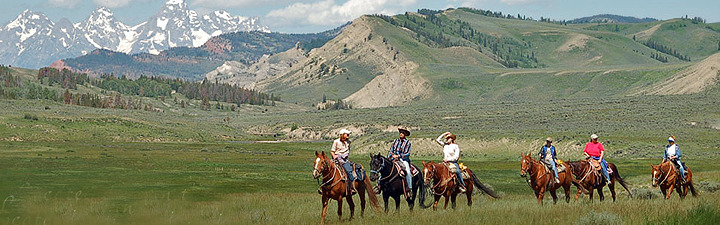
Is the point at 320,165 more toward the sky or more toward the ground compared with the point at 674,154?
more toward the ground

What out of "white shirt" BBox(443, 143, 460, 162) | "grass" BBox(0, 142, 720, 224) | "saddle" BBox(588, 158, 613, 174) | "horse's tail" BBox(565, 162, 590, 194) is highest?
"white shirt" BBox(443, 143, 460, 162)

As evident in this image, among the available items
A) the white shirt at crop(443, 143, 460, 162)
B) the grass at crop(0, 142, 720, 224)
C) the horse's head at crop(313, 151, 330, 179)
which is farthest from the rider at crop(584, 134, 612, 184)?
the horse's head at crop(313, 151, 330, 179)

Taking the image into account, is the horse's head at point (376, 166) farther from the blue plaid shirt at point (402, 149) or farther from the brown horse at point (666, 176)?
the brown horse at point (666, 176)

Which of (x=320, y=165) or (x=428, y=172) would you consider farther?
(x=428, y=172)

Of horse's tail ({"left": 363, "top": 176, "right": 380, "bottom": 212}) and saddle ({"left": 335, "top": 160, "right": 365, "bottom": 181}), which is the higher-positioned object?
saddle ({"left": 335, "top": 160, "right": 365, "bottom": 181})

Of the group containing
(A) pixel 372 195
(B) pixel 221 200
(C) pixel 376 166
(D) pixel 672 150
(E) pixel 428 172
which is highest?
(D) pixel 672 150

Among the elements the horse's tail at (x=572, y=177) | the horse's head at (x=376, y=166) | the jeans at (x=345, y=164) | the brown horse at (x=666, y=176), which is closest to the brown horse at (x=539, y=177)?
the horse's tail at (x=572, y=177)

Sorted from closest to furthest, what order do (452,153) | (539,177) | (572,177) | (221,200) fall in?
(452,153) < (539,177) < (572,177) < (221,200)

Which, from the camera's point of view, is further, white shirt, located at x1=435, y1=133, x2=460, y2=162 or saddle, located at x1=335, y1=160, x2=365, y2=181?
white shirt, located at x1=435, y1=133, x2=460, y2=162

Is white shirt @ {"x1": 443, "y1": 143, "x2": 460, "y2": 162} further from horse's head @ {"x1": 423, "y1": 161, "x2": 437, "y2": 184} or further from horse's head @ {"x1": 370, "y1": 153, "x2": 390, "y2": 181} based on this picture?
horse's head @ {"x1": 370, "y1": 153, "x2": 390, "y2": 181}

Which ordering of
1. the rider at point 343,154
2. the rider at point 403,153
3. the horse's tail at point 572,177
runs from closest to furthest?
the rider at point 343,154
the rider at point 403,153
the horse's tail at point 572,177

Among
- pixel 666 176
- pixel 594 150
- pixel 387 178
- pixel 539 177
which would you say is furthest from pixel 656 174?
pixel 387 178

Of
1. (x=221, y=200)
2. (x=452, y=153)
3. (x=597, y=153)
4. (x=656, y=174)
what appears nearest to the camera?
(x=452, y=153)

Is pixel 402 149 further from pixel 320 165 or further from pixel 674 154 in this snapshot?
pixel 674 154
